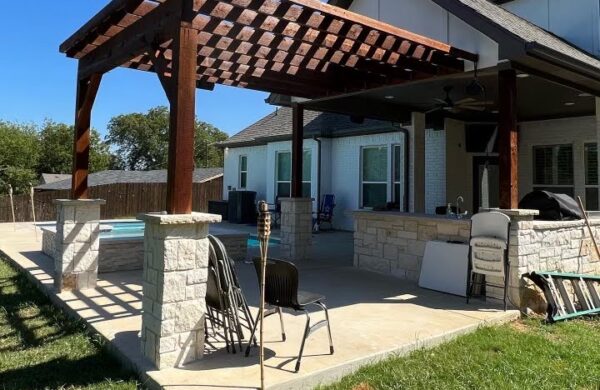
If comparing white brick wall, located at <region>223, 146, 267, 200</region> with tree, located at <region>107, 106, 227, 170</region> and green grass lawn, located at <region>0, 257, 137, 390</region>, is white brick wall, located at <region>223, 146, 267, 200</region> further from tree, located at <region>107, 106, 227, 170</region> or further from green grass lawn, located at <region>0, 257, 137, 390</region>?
tree, located at <region>107, 106, 227, 170</region>

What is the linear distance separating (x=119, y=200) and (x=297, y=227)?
15144 mm

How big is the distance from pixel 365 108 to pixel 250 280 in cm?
442

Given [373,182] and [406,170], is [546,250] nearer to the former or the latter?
[406,170]

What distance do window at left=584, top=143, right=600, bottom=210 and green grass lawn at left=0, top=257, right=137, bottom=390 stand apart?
9793 millimetres

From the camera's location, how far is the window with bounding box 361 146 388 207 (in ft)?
41.7

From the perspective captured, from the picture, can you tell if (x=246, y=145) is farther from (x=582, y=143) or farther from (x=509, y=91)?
(x=509, y=91)

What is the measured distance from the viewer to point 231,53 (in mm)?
5945

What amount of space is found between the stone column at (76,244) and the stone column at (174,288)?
2562 millimetres

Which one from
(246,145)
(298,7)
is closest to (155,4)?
(298,7)

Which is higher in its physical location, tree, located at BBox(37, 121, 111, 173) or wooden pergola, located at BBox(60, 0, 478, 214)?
tree, located at BBox(37, 121, 111, 173)

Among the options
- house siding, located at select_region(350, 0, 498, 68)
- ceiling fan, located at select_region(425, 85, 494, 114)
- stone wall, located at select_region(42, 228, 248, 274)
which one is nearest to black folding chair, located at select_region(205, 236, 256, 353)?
stone wall, located at select_region(42, 228, 248, 274)

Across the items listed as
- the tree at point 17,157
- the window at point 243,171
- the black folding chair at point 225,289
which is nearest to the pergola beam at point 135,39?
the black folding chair at point 225,289

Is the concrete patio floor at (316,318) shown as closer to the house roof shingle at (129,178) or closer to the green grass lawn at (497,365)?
the green grass lawn at (497,365)

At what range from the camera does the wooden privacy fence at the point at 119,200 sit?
1822 cm
